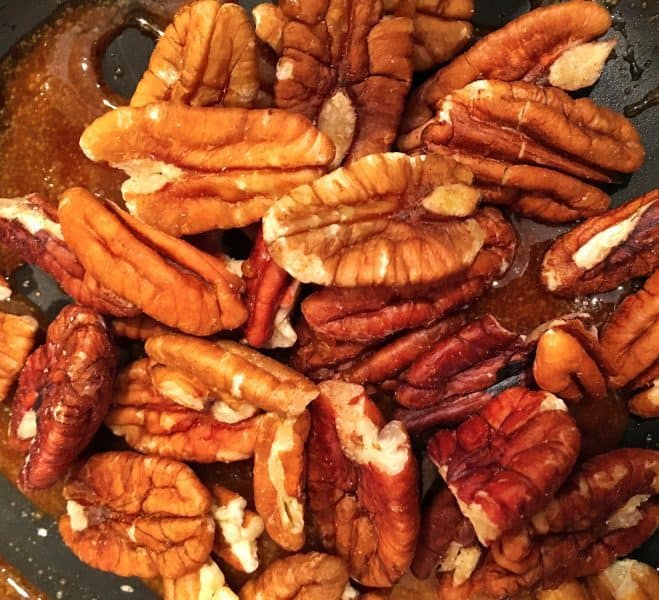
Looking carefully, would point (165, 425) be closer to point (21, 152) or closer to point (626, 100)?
point (21, 152)

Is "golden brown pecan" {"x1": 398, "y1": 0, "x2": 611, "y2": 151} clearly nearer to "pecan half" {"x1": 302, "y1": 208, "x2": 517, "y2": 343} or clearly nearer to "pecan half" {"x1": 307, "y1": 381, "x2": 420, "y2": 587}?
"pecan half" {"x1": 302, "y1": 208, "x2": 517, "y2": 343}

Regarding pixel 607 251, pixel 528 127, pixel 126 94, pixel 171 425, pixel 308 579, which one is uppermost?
pixel 126 94

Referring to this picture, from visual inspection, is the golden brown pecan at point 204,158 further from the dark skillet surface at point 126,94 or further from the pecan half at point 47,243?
the dark skillet surface at point 126,94

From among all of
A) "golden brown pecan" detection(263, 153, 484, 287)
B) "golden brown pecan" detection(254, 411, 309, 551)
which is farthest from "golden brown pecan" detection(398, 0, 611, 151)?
"golden brown pecan" detection(254, 411, 309, 551)

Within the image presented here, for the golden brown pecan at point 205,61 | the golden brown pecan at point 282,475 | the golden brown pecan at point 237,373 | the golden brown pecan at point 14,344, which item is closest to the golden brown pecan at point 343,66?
the golden brown pecan at point 205,61

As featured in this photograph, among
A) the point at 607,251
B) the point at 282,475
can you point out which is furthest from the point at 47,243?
the point at 607,251

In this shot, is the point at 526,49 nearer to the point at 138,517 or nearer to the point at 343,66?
the point at 343,66
